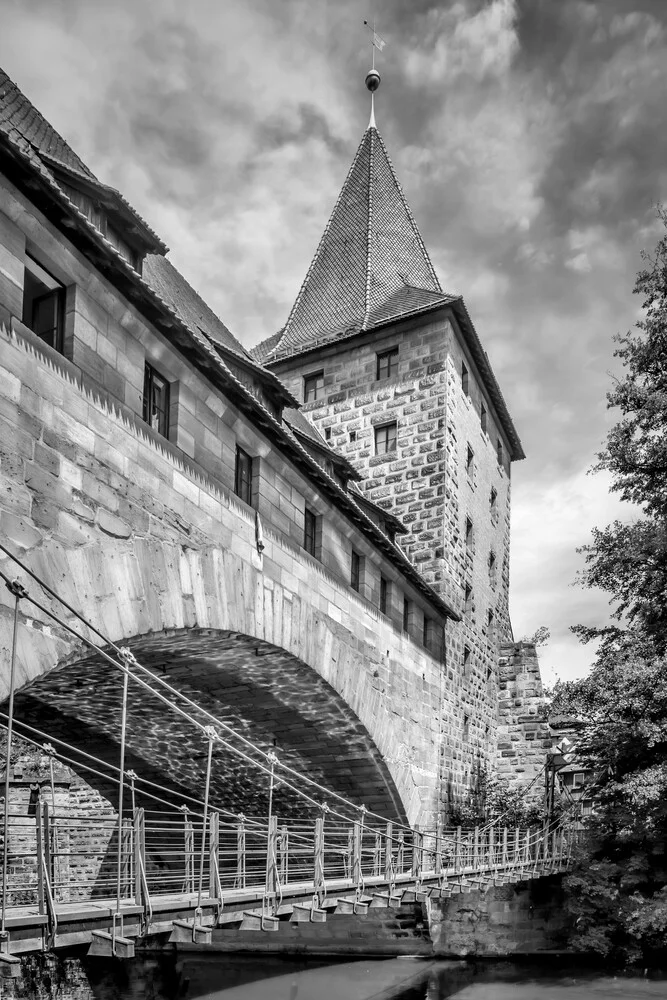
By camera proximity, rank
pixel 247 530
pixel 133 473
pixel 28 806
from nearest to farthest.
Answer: pixel 133 473 < pixel 247 530 < pixel 28 806

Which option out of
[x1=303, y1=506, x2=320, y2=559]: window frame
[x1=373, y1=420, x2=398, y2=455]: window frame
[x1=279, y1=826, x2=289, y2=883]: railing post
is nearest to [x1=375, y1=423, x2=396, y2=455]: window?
[x1=373, y1=420, x2=398, y2=455]: window frame

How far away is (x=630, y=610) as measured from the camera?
14211 mm

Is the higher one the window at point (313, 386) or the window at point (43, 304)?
the window at point (313, 386)

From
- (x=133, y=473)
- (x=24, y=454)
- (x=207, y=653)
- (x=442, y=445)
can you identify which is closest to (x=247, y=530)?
(x=207, y=653)

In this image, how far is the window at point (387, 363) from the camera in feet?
67.5

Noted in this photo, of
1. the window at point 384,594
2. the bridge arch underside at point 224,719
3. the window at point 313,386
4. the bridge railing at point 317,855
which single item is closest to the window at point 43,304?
the bridge arch underside at point 224,719

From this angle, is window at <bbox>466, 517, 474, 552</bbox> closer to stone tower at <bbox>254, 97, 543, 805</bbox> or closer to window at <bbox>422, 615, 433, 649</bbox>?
stone tower at <bbox>254, 97, 543, 805</bbox>

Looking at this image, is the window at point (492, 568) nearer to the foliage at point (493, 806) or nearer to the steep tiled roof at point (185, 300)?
the foliage at point (493, 806)

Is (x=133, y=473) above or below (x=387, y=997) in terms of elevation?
above

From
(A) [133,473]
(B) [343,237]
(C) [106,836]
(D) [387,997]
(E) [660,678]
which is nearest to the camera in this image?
(A) [133,473]

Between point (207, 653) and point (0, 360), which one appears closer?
point (0, 360)

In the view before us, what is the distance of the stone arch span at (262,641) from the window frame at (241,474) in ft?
1.14

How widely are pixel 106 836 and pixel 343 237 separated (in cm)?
1439

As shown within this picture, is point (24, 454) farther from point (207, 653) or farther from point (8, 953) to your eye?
point (207, 653)
